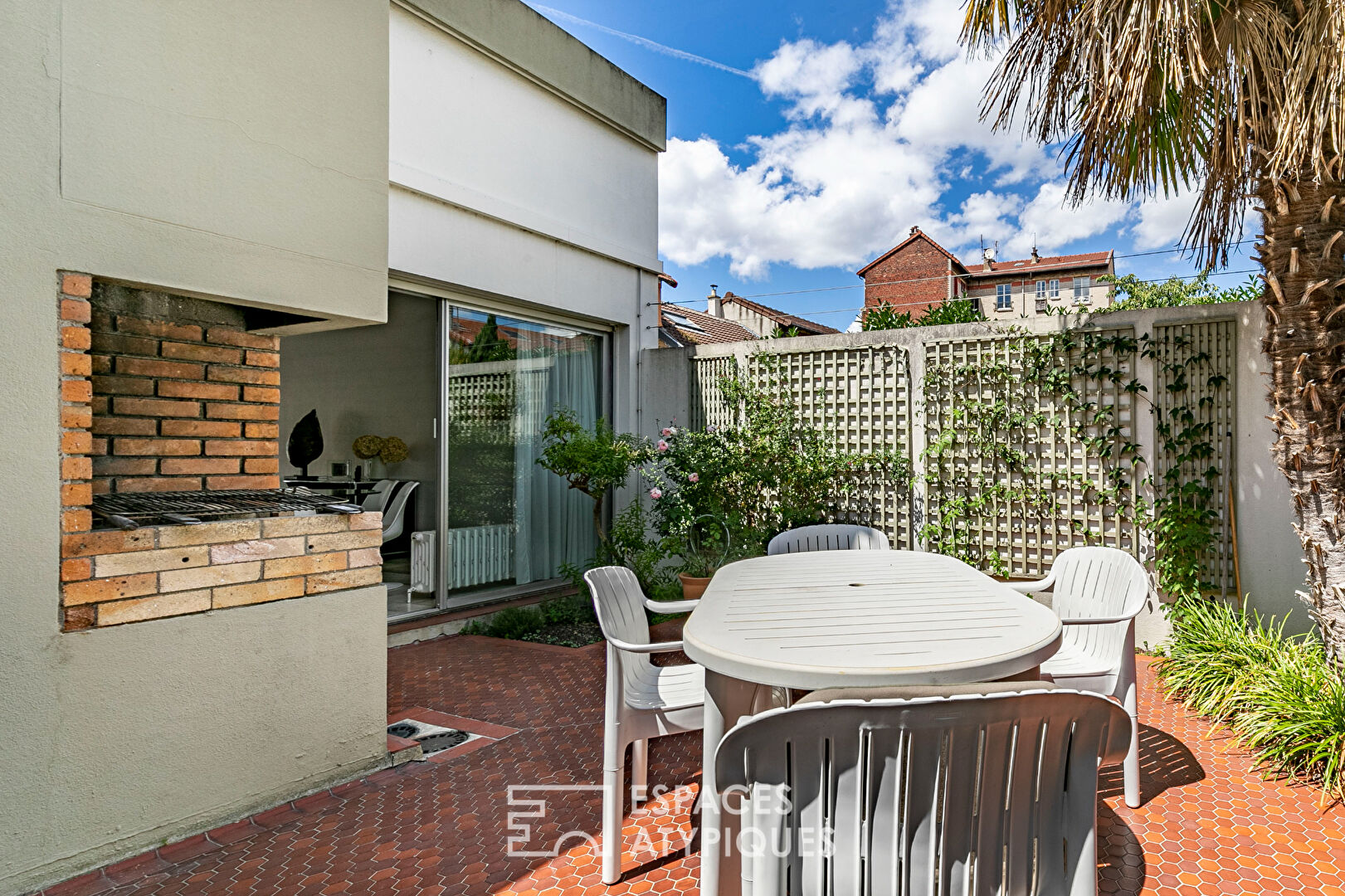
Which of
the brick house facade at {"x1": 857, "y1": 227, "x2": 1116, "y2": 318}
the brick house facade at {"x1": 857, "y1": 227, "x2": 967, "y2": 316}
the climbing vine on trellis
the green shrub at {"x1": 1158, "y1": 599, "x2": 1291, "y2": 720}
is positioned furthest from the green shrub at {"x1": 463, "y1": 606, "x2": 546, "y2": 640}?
the brick house facade at {"x1": 857, "y1": 227, "x2": 967, "y2": 316}

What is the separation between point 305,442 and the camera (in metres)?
7.75

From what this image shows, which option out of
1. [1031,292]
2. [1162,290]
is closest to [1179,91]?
[1162,290]

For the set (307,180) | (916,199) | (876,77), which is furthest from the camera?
(916,199)

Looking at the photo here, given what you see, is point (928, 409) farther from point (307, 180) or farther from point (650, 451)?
point (307, 180)

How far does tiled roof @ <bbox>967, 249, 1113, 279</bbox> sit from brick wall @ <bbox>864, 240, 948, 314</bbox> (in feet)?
→ 10.3

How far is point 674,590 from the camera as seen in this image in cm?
585

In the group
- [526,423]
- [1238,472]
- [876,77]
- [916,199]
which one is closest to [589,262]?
[526,423]

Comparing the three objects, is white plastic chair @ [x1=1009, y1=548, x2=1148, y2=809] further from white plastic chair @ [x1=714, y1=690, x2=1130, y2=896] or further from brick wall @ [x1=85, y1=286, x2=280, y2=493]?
brick wall @ [x1=85, y1=286, x2=280, y2=493]

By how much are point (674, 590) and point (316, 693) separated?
3239 millimetres

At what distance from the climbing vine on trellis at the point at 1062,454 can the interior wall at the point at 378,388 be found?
149 inches

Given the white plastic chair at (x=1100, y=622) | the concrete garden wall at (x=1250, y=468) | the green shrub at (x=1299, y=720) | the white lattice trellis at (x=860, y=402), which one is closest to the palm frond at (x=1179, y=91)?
the concrete garden wall at (x=1250, y=468)

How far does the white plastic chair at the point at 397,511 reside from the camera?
6703 mm

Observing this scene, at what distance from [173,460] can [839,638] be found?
8.41 ft

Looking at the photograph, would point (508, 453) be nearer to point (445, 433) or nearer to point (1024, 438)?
point (445, 433)
